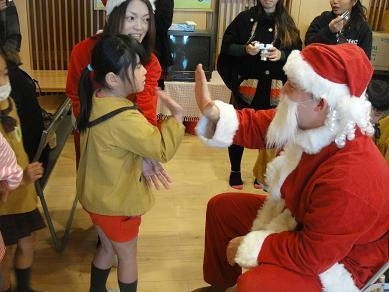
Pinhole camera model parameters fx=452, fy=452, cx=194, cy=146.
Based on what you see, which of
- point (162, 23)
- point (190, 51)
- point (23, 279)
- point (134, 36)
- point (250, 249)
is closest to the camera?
point (250, 249)

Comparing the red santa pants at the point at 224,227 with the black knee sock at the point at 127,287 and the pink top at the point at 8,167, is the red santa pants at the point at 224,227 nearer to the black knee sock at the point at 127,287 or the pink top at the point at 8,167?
the black knee sock at the point at 127,287

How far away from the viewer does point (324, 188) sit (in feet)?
4.18

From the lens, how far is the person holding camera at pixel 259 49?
2.63m

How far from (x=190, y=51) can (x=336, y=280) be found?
9.32 ft

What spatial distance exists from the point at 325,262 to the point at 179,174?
1884mm

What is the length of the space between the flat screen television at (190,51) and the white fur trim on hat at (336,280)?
263 centimetres

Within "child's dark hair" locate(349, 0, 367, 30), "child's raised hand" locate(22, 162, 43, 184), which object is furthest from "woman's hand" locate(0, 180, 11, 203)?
"child's dark hair" locate(349, 0, 367, 30)

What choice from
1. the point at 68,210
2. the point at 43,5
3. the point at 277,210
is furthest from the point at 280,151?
the point at 43,5

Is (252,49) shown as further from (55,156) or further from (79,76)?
(55,156)

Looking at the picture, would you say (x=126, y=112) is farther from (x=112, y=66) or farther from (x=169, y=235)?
(x=169, y=235)

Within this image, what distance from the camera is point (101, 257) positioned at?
1.68 metres

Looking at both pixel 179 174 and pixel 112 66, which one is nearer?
pixel 112 66

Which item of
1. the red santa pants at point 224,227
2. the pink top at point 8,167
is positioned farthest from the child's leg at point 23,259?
the red santa pants at point 224,227

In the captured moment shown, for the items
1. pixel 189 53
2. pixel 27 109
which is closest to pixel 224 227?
pixel 27 109
